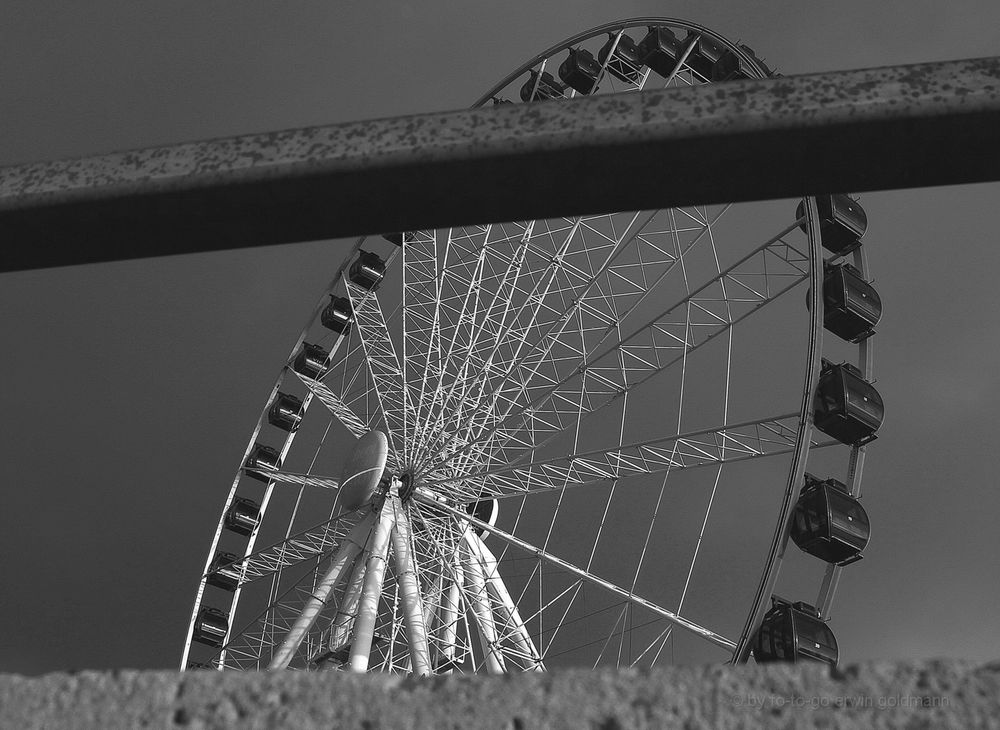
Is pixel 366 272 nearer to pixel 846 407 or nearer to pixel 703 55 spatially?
pixel 703 55

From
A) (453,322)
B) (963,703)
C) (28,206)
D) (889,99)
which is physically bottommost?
(963,703)

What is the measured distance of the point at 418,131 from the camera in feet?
5.01

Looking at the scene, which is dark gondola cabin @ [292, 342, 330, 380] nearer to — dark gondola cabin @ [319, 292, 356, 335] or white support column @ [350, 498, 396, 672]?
dark gondola cabin @ [319, 292, 356, 335]

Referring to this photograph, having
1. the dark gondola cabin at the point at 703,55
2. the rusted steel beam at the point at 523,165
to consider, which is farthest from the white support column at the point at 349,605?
the rusted steel beam at the point at 523,165

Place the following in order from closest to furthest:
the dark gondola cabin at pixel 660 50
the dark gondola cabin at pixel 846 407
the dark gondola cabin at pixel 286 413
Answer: the dark gondola cabin at pixel 846 407, the dark gondola cabin at pixel 660 50, the dark gondola cabin at pixel 286 413

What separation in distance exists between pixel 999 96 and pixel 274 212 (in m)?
0.97

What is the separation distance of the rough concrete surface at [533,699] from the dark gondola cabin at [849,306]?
1545 cm

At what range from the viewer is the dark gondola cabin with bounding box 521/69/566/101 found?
22328 mm

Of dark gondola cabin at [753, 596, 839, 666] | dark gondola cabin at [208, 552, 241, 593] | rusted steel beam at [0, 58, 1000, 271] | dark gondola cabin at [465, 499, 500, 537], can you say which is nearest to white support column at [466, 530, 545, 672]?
dark gondola cabin at [465, 499, 500, 537]

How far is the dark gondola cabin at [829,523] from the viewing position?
46.5ft

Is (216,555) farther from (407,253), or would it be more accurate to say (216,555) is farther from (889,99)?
(889,99)

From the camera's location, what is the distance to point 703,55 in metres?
20.5

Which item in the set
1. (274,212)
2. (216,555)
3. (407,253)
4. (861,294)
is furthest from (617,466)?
(274,212)

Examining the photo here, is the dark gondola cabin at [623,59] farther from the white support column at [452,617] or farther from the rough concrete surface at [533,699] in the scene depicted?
the rough concrete surface at [533,699]
